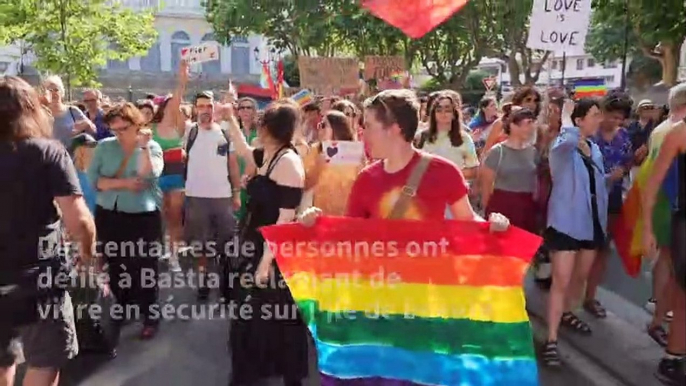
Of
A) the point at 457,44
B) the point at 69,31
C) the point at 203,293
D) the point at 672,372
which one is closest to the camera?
the point at 672,372

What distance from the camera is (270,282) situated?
4449 millimetres

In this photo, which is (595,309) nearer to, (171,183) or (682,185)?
Answer: (682,185)

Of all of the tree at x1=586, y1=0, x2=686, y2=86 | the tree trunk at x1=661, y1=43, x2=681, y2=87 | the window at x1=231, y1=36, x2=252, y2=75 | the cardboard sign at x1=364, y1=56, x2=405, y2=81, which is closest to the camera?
the tree at x1=586, y1=0, x2=686, y2=86

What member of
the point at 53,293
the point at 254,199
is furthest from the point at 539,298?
the point at 53,293

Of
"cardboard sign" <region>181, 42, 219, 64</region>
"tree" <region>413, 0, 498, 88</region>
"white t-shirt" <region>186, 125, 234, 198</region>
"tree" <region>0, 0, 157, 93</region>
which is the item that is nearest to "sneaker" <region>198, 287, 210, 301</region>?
"white t-shirt" <region>186, 125, 234, 198</region>

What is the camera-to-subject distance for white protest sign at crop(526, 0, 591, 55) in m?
6.09

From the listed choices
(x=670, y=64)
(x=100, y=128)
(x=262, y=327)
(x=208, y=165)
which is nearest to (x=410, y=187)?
(x=262, y=327)

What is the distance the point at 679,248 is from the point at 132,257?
4.04 meters

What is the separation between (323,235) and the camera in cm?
365

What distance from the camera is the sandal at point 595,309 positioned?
636 centimetres

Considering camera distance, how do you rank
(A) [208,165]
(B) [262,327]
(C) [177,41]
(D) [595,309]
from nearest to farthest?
(B) [262,327] < (D) [595,309] < (A) [208,165] < (C) [177,41]

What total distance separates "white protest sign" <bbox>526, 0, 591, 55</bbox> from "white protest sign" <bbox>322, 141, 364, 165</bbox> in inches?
70.5

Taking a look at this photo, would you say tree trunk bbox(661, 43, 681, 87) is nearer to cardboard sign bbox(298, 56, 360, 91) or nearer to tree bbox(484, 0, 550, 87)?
tree bbox(484, 0, 550, 87)

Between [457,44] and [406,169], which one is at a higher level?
[457,44]
